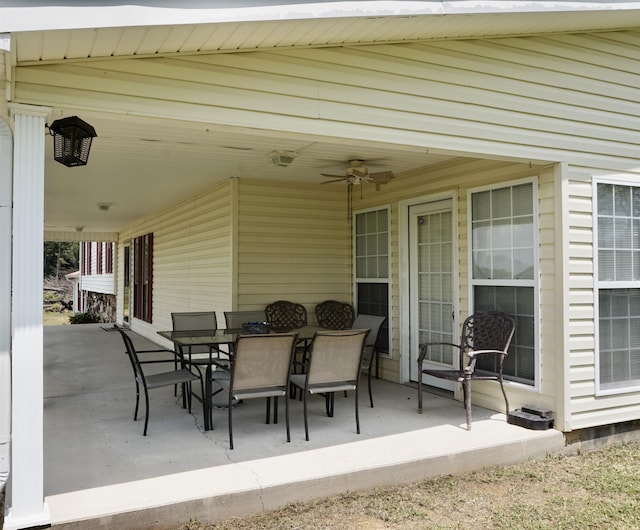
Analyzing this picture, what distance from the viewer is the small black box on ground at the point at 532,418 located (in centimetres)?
423

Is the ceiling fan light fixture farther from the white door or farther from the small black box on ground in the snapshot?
the small black box on ground

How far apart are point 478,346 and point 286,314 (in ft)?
8.24

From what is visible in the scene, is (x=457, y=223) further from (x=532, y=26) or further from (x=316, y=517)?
(x=316, y=517)

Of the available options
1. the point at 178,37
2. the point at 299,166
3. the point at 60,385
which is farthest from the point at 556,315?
the point at 60,385

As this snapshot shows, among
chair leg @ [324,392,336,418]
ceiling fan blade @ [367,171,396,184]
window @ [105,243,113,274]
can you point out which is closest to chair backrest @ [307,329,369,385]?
chair leg @ [324,392,336,418]

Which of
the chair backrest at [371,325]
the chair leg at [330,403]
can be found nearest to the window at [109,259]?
the chair backrest at [371,325]

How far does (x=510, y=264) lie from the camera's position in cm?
471

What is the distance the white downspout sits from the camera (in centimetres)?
283

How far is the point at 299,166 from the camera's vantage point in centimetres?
582

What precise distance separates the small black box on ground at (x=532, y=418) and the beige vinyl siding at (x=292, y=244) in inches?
118

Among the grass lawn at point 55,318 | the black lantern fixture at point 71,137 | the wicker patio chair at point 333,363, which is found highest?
the black lantern fixture at point 71,137

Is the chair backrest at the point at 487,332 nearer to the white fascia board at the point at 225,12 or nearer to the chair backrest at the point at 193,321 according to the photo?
the white fascia board at the point at 225,12

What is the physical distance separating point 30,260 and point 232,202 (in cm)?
374

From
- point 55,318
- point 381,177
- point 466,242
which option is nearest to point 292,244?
point 381,177
